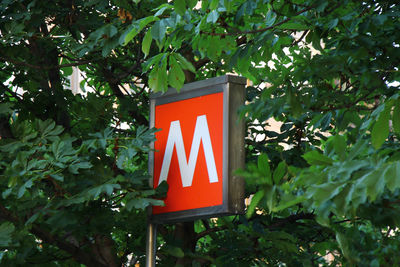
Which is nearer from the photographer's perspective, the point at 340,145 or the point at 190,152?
the point at 340,145

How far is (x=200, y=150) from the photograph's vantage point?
4.89m

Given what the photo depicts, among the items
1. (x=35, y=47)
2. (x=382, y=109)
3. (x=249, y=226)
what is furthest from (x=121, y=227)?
(x=382, y=109)

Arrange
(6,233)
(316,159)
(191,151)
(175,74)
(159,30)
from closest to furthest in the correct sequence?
(316,159) → (159,30) → (175,74) → (191,151) → (6,233)

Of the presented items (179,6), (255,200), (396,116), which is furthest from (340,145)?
(179,6)

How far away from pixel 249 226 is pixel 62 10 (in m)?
2.42

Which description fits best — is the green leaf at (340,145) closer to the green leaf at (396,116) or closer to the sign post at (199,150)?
the green leaf at (396,116)

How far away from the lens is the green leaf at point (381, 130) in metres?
3.64

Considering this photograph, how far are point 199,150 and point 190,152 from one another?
0.27 feet

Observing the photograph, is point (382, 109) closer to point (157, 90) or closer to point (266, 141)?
point (157, 90)

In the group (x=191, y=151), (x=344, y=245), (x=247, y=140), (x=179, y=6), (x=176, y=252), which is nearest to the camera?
(x=344, y=245)

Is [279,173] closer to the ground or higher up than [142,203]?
closer to the ground

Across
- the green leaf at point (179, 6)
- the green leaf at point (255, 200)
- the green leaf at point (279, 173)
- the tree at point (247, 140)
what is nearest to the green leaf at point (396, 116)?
the tree at point (247, 140)

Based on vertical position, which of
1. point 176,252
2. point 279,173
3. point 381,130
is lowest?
point 279,173

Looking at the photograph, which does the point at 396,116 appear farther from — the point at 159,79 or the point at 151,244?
the point at 151,244
